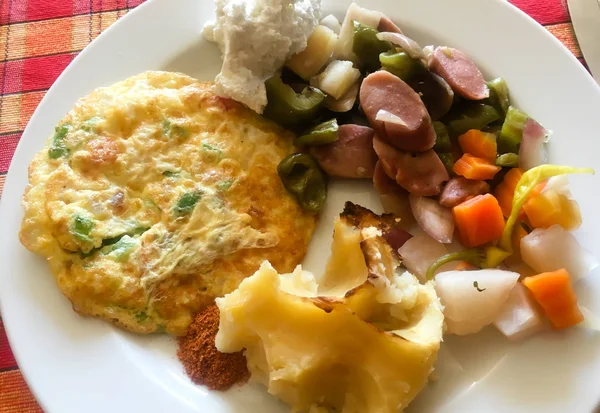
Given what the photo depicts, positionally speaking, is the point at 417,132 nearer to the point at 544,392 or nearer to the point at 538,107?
the point at 538,107

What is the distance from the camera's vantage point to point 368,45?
2867 millimetres

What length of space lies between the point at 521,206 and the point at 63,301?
2067 millimetres

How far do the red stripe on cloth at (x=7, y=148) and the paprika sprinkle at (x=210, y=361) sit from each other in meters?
1.61

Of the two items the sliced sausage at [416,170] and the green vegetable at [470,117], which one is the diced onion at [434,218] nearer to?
the sliced sausage at [416,170]

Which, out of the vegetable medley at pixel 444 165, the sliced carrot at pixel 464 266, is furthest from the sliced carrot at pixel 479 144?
the sliced carrot at pixel 464 266

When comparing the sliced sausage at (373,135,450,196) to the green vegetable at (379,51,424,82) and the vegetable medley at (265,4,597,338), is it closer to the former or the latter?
the vegetable medley at (265,4,597,338)

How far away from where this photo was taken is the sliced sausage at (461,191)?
2631 mm

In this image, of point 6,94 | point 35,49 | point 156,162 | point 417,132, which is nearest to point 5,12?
point 35,49

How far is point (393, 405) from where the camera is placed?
2.09m

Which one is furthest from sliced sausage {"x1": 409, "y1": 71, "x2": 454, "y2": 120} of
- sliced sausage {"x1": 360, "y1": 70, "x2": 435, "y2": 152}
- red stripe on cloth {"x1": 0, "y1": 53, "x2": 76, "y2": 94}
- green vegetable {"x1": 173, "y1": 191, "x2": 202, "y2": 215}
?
red stripe on cloth {"x1": 0, "y1": 53, "x2": 76, "y2": 94}

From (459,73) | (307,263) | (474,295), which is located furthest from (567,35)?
(307,263)

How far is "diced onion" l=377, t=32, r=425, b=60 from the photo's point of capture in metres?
2.80

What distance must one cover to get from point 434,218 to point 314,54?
105 cm

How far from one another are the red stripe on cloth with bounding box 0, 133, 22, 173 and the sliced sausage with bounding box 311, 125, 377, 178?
70.7 inches
